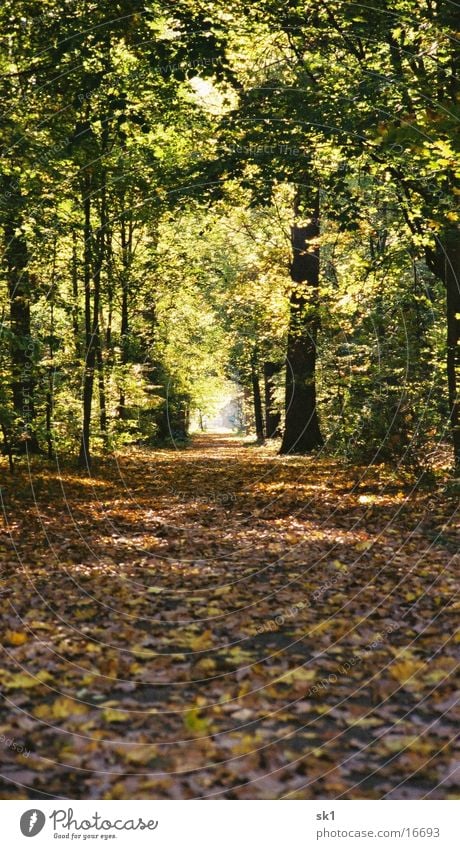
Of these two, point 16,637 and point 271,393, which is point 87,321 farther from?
point 271,393

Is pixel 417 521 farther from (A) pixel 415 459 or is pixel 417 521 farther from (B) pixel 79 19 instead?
(B) pixel 79 19

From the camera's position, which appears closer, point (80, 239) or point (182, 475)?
point (182, 475)

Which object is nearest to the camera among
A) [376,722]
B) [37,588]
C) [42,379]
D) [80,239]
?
[376,722]

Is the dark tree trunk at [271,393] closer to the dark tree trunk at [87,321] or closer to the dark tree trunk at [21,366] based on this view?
the dark tree trunk at [87,321]

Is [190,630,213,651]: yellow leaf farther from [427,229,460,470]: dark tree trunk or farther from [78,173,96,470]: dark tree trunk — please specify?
[78,173,96,470]: dark tree trunk

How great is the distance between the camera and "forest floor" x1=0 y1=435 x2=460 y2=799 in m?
4.40

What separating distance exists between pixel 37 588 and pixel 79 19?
27.9ft

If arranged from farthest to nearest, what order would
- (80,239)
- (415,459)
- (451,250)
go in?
(80,239) < (415,459) < (451,250)

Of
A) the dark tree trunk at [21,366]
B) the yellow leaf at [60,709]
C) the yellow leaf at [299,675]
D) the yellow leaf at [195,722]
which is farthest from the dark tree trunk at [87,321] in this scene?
the yellow leaf at [195,722]

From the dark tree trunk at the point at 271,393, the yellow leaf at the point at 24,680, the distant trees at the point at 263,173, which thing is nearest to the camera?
the yellow leaf at the point at 24,680

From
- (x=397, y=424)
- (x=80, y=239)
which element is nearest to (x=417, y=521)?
(x=397, y=424)

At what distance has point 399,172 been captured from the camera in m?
13.6

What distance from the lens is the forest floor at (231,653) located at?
4.40 m
